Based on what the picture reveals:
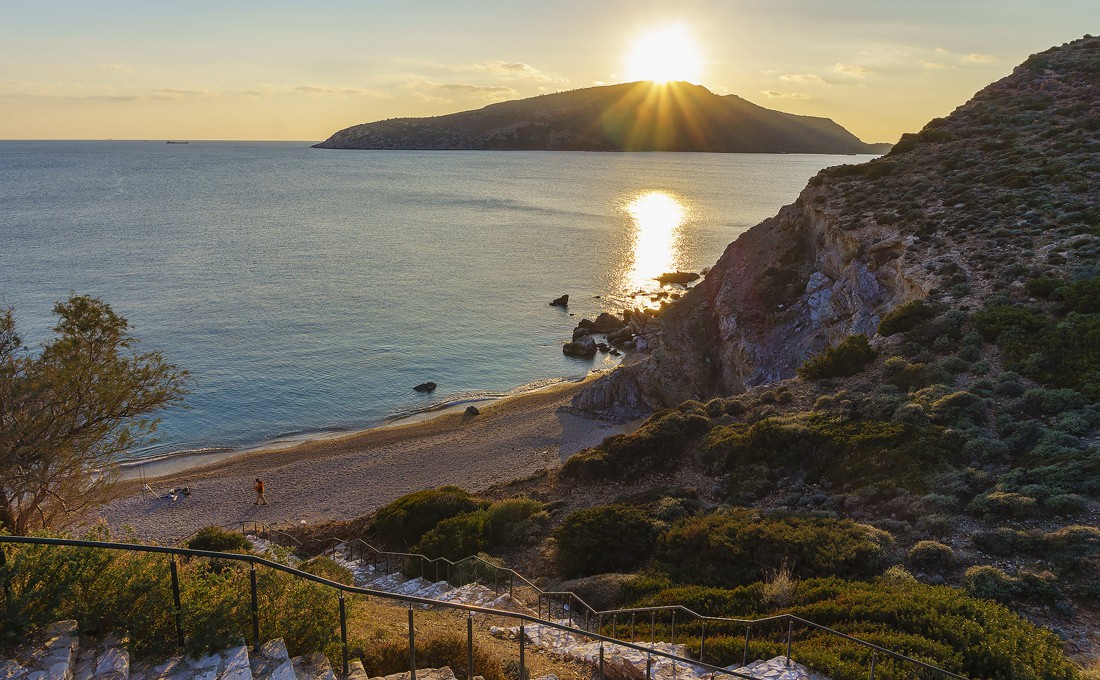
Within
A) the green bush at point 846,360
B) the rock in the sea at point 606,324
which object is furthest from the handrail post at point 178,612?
the rock in the sea at point 606,324

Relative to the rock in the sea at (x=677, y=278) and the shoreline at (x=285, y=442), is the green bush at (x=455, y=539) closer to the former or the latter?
the shoreline at (x=285, y=442)

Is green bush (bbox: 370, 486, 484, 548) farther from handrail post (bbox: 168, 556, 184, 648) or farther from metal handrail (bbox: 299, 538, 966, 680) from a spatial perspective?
handrail post (bbox: 168, 556, 184, 648)

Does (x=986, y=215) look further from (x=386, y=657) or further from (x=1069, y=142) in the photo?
(x=386, y=657)

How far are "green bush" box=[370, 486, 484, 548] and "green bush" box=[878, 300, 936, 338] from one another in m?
16.8

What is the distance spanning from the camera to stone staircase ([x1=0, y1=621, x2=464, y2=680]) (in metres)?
6.50

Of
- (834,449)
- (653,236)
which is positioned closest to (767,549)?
(834,449)

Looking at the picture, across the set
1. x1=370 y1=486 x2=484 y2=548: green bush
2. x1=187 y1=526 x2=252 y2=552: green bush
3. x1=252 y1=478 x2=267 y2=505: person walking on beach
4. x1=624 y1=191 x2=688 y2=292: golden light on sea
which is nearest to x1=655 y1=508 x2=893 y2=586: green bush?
x1=370 y1=486 x2=484 y2=548: green bush

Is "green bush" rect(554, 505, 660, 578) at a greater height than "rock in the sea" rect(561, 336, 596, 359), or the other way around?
"green bush" rect(554, 505, 660, 578)

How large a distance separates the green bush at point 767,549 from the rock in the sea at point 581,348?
37.2 m

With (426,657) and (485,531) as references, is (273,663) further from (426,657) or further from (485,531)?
(485,531)

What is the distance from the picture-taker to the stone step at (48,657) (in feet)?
20.8

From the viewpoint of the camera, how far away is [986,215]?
98.9ft

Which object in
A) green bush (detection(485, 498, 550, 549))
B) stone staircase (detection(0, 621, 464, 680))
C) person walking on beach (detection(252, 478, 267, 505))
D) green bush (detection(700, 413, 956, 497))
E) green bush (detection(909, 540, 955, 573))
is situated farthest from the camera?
person walking on beach (detection(252, 478, 267, 505))

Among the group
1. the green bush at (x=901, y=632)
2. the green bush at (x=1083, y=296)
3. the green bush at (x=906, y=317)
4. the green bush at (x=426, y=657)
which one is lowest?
the green bush at (x=901, y=632)
